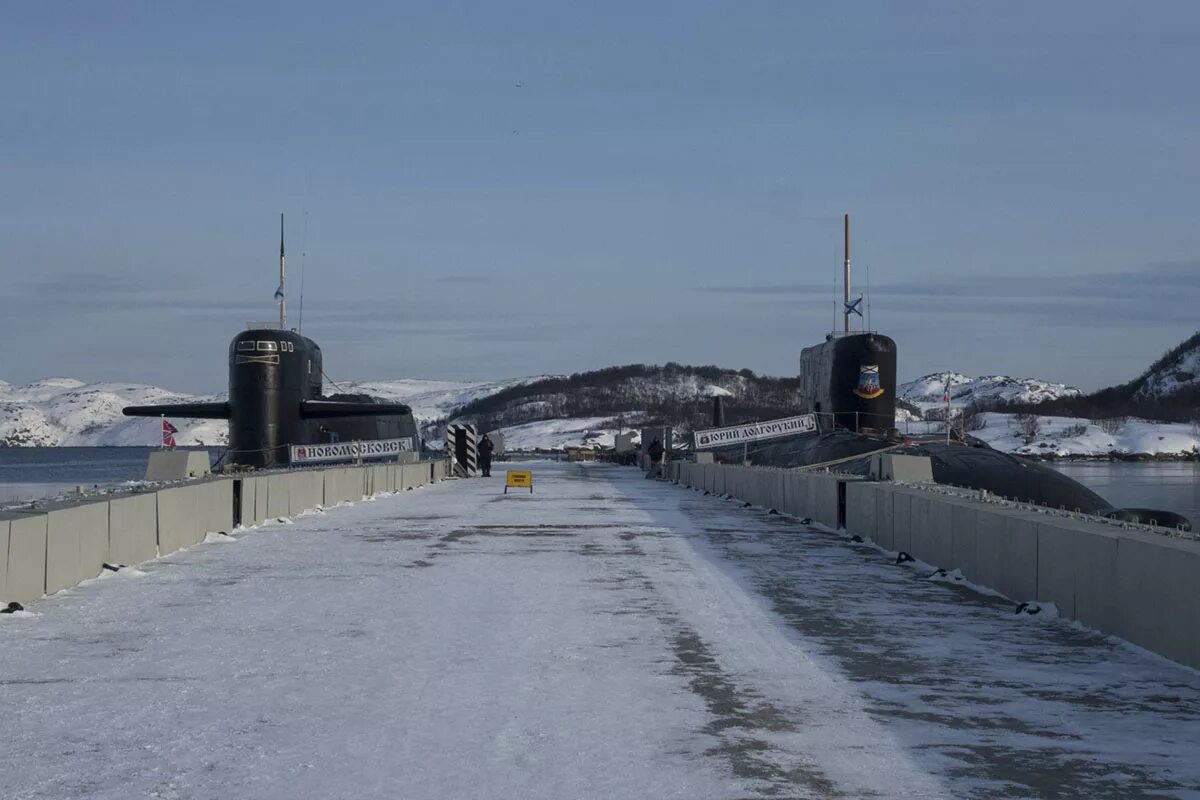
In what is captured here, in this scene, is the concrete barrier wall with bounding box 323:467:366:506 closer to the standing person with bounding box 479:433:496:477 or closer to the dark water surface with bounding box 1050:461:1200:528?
the standing person with bounding box 479:433:496:477

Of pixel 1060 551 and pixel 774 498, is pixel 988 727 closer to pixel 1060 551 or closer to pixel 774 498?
pixel 1060 551

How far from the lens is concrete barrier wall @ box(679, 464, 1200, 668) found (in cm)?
1008

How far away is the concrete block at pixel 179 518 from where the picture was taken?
62.1 ft

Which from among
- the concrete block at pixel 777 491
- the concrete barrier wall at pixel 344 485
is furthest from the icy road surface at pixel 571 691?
the concrete barrier wall at pixel 344 485

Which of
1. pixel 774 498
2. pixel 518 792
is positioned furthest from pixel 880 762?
pixel 774 498

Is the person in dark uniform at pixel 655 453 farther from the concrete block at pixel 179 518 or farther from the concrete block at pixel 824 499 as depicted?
the concrete block at pixel 179 518

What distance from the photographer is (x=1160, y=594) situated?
406 inches

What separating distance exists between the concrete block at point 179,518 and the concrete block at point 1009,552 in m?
10.7

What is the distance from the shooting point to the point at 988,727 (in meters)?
8.16

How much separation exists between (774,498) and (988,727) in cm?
2384

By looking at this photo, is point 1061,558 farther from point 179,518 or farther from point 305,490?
point 305,490

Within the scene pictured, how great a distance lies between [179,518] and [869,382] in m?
30.9

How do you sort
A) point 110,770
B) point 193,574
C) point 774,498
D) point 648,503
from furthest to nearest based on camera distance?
point 648,503 < point 774,498 < point 193,574 < point 110,770

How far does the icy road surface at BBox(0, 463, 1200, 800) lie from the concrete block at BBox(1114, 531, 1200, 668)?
7.8 inches
